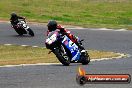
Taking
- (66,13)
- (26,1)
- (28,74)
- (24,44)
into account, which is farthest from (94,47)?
(26,1)

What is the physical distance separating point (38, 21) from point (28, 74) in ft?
71.6

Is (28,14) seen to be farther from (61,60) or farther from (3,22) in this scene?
(61,60)

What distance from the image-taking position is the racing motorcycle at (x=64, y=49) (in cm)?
1546

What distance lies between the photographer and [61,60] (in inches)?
616

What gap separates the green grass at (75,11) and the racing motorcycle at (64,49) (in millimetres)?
16772

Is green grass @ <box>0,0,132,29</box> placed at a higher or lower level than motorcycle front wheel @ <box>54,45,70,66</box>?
lower

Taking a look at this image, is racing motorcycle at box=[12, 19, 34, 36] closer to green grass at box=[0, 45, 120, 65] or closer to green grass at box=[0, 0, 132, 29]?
green grass at box=[0, 45, 120, 65]

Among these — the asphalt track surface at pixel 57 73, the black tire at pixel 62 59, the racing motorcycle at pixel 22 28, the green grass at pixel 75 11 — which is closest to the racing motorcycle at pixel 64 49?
the black tire at pixel 62 59

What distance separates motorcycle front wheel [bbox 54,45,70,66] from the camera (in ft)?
51.2

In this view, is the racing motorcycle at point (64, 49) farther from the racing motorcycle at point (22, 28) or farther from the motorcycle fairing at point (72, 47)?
the racing motorcycle at point (22, 28)

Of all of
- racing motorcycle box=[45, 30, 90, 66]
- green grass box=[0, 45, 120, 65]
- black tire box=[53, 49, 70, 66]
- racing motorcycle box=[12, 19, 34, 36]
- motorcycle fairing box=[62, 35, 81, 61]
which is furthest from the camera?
racing motorcycle box=[12, 19, 34, 36]

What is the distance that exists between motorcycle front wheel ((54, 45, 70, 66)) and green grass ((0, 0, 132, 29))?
680 inches

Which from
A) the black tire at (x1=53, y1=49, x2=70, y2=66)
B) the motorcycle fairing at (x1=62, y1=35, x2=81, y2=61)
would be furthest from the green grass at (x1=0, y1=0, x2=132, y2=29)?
the black tire at (x1=53, y1=49, x2=70, y2=66)

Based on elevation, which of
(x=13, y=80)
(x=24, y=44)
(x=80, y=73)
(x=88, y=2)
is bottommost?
(x=88, y=2)
